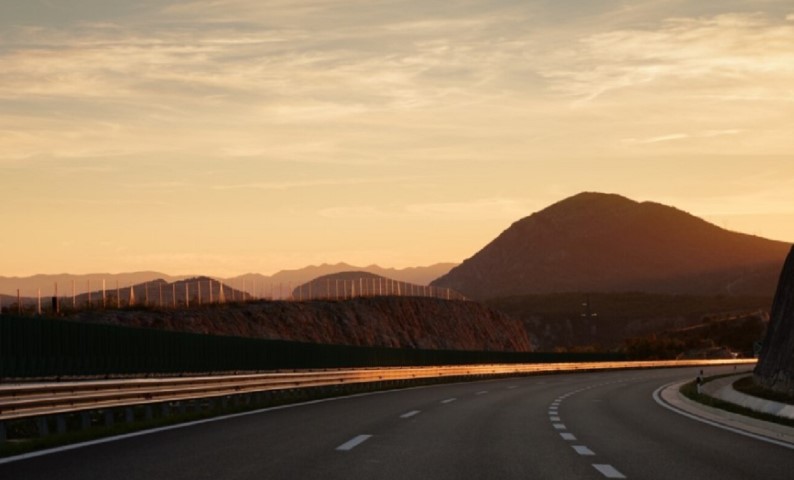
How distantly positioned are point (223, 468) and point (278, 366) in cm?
3402

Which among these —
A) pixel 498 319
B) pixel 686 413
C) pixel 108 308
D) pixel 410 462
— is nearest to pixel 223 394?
pixel 686 413

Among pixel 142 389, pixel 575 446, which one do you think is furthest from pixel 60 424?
pixel 575 446

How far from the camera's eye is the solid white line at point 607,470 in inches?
485

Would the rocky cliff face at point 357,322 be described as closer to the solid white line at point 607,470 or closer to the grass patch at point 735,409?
the grass patch at point 735,409

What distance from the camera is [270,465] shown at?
13.0 meters

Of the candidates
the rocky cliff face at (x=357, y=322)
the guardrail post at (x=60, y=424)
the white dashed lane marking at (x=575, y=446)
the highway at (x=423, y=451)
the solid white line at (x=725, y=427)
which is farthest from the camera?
the rocky cliff face at (x=357, y=322)

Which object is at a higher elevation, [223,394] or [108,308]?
[108,308]

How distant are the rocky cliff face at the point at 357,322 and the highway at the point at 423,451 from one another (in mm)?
55392

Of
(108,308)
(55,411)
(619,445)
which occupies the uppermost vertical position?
(108,308)

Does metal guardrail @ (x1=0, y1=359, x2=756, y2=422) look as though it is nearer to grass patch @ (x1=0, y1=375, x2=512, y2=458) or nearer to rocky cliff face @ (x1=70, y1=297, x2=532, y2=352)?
grass patch @ (x1=0, y1=375, x2=512, y2=458)

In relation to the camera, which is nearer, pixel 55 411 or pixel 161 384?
pixel 55 411

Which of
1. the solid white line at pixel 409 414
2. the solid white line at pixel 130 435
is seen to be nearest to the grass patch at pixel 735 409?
the solid white line at pixel 409 414

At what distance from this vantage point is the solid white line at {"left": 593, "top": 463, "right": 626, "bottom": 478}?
12.3 m

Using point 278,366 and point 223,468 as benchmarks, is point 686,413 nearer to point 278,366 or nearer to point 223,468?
point 223,468
